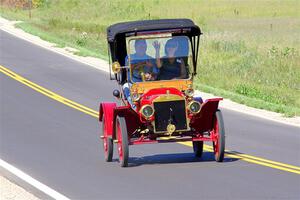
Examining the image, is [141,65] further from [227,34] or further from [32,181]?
[227,34]

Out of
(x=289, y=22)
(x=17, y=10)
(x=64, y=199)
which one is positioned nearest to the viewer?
(x=64, y=199)

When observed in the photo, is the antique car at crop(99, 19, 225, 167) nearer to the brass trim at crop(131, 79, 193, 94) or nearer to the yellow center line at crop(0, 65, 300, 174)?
the brass trim at crop(131, 79, 193, 94)

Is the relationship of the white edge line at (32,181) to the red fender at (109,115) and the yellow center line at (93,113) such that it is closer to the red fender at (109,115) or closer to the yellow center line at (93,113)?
the red fender at (109,115)

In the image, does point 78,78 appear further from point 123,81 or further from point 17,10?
point 17,10

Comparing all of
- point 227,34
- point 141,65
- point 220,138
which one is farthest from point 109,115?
point 227,34

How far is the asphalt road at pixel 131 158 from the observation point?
10.8m

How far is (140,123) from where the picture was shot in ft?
42.6

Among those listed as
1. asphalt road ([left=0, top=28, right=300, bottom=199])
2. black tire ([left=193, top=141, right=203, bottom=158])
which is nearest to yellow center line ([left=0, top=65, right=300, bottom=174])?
asphalt road ([left=0, top=28, right=300, bottom=199])

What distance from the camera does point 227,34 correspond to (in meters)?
45.0

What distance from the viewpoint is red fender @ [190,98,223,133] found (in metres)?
12.8

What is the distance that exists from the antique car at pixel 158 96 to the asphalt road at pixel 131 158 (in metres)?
0.47

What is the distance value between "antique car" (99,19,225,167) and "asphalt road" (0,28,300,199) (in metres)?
0.47

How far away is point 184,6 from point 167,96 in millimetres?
54067

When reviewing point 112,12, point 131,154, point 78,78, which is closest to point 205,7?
point 112,12
